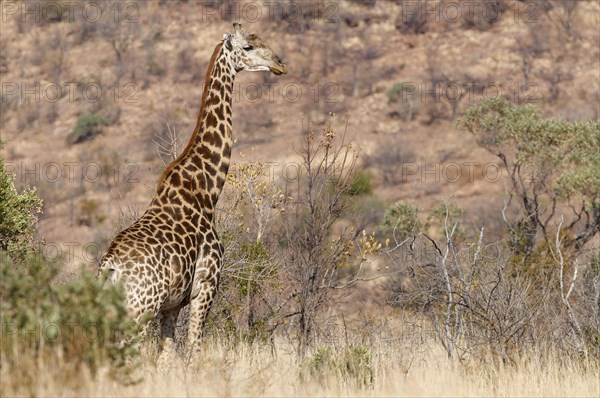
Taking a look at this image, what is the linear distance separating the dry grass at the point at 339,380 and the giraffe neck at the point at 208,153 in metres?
1.51

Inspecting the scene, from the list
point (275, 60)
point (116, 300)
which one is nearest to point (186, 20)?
point (275, 60)

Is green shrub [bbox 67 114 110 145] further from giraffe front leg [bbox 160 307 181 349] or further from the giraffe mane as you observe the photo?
giraffe front leg [bbox 160 307 181 349]

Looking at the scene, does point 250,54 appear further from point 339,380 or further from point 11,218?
point 11,218

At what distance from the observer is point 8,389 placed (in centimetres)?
605

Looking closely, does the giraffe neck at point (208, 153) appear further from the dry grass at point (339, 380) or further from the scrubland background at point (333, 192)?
the dry grass at point (339, 380)

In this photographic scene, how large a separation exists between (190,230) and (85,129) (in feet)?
140

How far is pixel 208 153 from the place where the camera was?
963 centimetres

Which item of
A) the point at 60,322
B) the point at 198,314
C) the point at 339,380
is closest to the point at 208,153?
the point at 198,314

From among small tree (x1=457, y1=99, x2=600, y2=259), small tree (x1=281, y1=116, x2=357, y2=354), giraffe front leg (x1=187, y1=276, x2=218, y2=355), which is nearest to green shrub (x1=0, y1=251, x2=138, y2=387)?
giraffe front leg (x1=187, y1=276, x2=218, y2=355)

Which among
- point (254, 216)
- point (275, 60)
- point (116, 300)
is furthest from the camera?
point (254, 216)

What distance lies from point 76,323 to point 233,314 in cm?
675

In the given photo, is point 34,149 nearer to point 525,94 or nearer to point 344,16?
point 344,16

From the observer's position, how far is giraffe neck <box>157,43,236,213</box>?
9125 millimetres

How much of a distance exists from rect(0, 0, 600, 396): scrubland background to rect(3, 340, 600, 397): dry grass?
0.10ft
